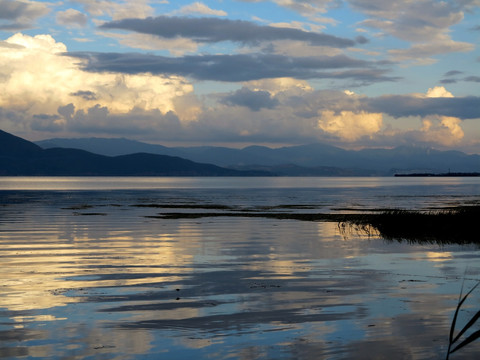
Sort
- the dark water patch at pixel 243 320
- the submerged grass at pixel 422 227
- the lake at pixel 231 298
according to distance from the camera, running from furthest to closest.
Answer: the submerged grass at pixel 422 227, the dark water patch at pixel 243 320, the lake at pixel 231 298

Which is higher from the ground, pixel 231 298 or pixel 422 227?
pixel 231 298

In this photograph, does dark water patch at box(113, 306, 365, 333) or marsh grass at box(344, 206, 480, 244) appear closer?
dark water patch at box(113, 306, 365, 333)

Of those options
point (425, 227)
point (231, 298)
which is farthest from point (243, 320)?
point (425, 227)

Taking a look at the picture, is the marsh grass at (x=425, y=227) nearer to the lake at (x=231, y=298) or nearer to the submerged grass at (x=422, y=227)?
the submerged grass at (x=422, y=227)

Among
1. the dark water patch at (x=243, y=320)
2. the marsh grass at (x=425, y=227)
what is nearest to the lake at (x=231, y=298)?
the dark water patch at (x=243, y=320)

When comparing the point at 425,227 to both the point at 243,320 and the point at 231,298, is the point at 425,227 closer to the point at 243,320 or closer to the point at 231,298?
the point at 231,298

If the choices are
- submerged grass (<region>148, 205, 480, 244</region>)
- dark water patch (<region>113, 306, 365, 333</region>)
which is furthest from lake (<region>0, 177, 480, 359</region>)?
submerged grass (<region>148, 205, 480, 244</region>)

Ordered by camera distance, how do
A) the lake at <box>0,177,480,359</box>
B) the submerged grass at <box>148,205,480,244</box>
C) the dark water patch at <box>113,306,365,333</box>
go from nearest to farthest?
the lake at <box>0,177,480,359</box>
the dark water patch at <box>113,306,365,333</box>
the submerged grass at <box>148,205,480,244</box>

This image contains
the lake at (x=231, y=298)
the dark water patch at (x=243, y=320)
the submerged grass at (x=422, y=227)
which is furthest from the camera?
the submerged grass at (x=422, y=227)

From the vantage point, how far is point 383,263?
2917 cm

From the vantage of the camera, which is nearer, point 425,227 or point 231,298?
point 231,298

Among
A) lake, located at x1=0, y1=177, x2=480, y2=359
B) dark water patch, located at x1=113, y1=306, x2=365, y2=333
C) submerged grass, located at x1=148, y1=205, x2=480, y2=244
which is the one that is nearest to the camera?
lake, located at x1=0, y1=177, x2=480, y2=359

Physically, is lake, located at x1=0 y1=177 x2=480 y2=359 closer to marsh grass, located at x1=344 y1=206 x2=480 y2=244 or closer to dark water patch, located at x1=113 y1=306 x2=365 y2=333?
dark water patch, located at x1=113 y1=306 x2=365 y2=333

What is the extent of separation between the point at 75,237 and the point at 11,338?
27513 mm
